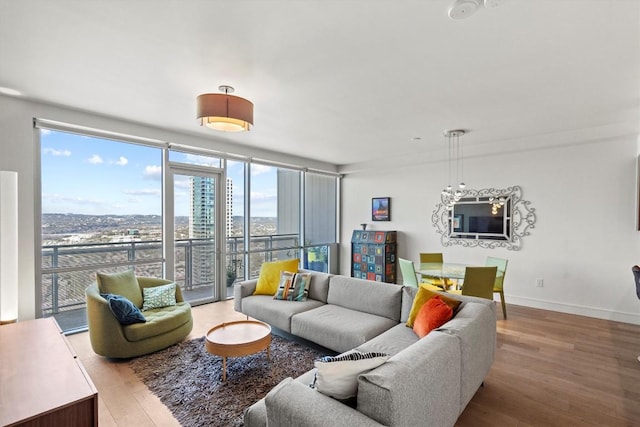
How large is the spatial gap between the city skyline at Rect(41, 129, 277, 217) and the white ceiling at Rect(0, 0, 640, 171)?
0.55 m

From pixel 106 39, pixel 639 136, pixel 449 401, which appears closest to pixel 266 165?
pixel 106 39

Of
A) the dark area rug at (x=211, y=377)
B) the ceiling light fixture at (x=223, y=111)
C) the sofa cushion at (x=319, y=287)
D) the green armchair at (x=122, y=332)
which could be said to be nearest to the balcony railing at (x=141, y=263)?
the green armchair at (x=122, y=332)

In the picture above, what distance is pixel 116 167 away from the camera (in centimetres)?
413

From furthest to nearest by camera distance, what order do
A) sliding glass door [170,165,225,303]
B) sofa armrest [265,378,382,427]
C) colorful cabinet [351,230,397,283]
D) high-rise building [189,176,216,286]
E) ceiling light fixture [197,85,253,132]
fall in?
colorful cabinet [351,230,397,283] → high-rise building [189,176,216,286] → sliding glass door [170,165,225,303] → ceiling light fixture [197,85,253,132] → sofa armrest [265,378,382,427]

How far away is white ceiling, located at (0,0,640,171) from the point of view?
6.16 ft

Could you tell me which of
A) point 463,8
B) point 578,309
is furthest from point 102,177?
point 578,309

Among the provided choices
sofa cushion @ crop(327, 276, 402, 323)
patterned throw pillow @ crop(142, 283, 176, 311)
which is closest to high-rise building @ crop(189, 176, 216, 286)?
patterned throw pillow @ crop(142, 283, 176, 311)

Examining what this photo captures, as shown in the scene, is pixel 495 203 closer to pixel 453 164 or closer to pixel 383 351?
pixel 453 164

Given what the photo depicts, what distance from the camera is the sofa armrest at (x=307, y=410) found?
4.17 ft

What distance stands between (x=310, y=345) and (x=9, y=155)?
374cm

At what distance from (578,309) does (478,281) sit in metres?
2.11

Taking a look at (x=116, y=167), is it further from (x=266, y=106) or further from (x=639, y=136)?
(x=639, y=136)

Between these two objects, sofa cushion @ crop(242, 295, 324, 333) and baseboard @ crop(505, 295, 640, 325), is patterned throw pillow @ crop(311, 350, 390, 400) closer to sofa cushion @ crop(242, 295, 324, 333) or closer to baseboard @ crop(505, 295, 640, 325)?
sofa cushion @ crop(242, 295, 324, 333)

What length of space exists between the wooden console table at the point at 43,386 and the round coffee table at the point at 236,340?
97 cm
